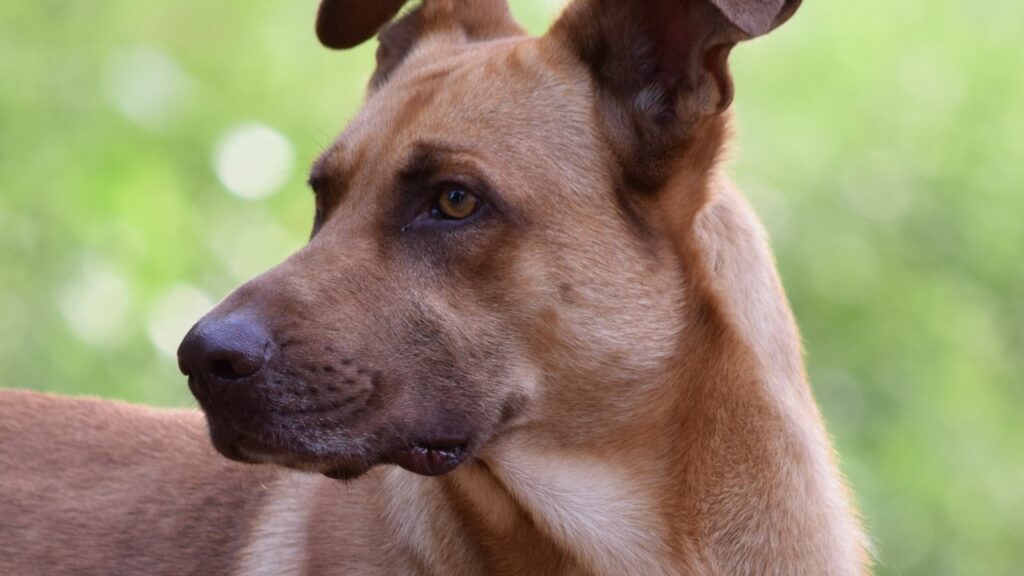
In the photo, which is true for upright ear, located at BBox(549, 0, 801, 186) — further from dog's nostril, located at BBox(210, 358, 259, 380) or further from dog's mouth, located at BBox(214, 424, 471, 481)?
dog's nostril, located at BBox(210, 358, 259, 380)

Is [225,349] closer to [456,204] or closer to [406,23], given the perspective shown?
[456,204]

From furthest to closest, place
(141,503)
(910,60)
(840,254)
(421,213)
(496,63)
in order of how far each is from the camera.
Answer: (910,60), (840,254), (141,503), (496,63), (421,213)

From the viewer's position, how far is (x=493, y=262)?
3.33 meters

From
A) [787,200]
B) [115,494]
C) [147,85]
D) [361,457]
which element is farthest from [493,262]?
[147,85]

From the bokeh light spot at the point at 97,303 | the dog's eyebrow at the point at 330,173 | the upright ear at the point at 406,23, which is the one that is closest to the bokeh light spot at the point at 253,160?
the bokeh light spot at the point at 97,303

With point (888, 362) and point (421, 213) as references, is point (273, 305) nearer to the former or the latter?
point (421, 213)

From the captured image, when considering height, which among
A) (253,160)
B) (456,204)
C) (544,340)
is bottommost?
(253,160)

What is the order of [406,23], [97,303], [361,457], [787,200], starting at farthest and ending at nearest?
[787,200] < [97,303] < [406,23] < [361,457]

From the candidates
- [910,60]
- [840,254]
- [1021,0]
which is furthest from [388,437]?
[1021,0]

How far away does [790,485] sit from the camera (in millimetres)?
3463

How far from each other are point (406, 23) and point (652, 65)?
1026mm

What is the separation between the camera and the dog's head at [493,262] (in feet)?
10.4

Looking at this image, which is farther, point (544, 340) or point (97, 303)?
point (97, 303)

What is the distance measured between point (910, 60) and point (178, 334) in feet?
15.4
